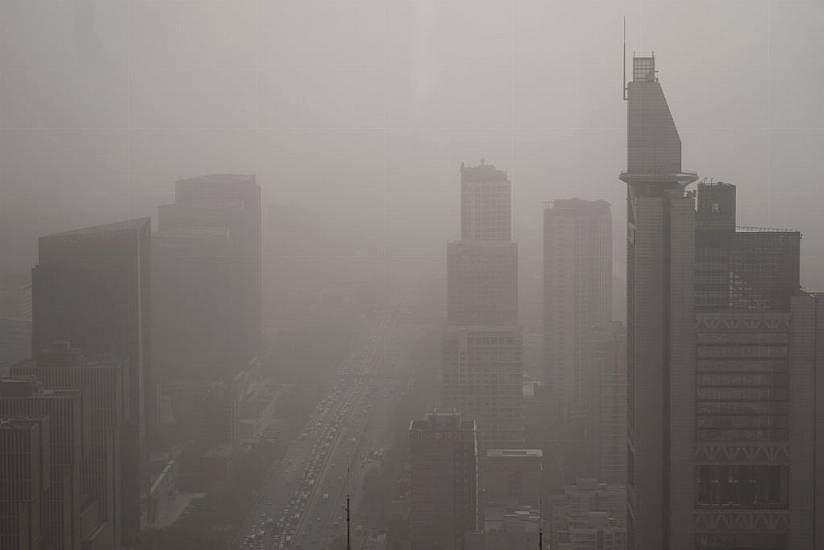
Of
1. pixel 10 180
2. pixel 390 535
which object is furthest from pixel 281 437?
pixel 10 180

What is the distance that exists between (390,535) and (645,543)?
134 cm

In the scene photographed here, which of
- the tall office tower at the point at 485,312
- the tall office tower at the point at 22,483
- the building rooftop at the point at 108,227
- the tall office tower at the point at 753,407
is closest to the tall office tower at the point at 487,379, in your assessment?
the tall office tower at the point at 485,312

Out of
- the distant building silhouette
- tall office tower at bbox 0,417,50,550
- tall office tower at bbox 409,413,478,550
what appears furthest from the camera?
tall office tower at bbox 409,413,478,550

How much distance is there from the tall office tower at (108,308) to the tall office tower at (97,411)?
8 centimetres

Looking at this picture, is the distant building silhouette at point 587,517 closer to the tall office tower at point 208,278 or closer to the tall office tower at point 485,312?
the tall office tower at point 485,312

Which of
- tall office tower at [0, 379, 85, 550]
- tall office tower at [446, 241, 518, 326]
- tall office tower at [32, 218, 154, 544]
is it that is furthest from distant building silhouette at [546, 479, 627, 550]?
tall office tower at [0, 379, 85, 550]

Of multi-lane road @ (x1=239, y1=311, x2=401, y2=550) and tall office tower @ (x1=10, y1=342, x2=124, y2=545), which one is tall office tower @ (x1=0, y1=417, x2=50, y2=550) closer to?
tall office tower @ (x1=10, y1=342, x2=124, y2=545)

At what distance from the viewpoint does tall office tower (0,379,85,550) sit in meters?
5.72

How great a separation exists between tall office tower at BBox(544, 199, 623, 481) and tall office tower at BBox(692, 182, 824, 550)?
4.52 feet

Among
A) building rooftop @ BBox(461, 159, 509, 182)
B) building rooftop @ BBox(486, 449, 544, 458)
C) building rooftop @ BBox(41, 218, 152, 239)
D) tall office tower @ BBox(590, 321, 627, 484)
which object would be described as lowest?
building rooftop @ BBox(486, 449, 544, 458)

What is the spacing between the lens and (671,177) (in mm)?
5156

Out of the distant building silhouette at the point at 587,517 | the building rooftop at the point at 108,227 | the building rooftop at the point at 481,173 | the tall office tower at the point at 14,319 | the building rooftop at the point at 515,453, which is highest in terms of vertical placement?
the building rooftop at the point at 481,173

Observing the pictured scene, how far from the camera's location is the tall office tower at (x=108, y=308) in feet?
22.2

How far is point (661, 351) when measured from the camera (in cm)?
513
